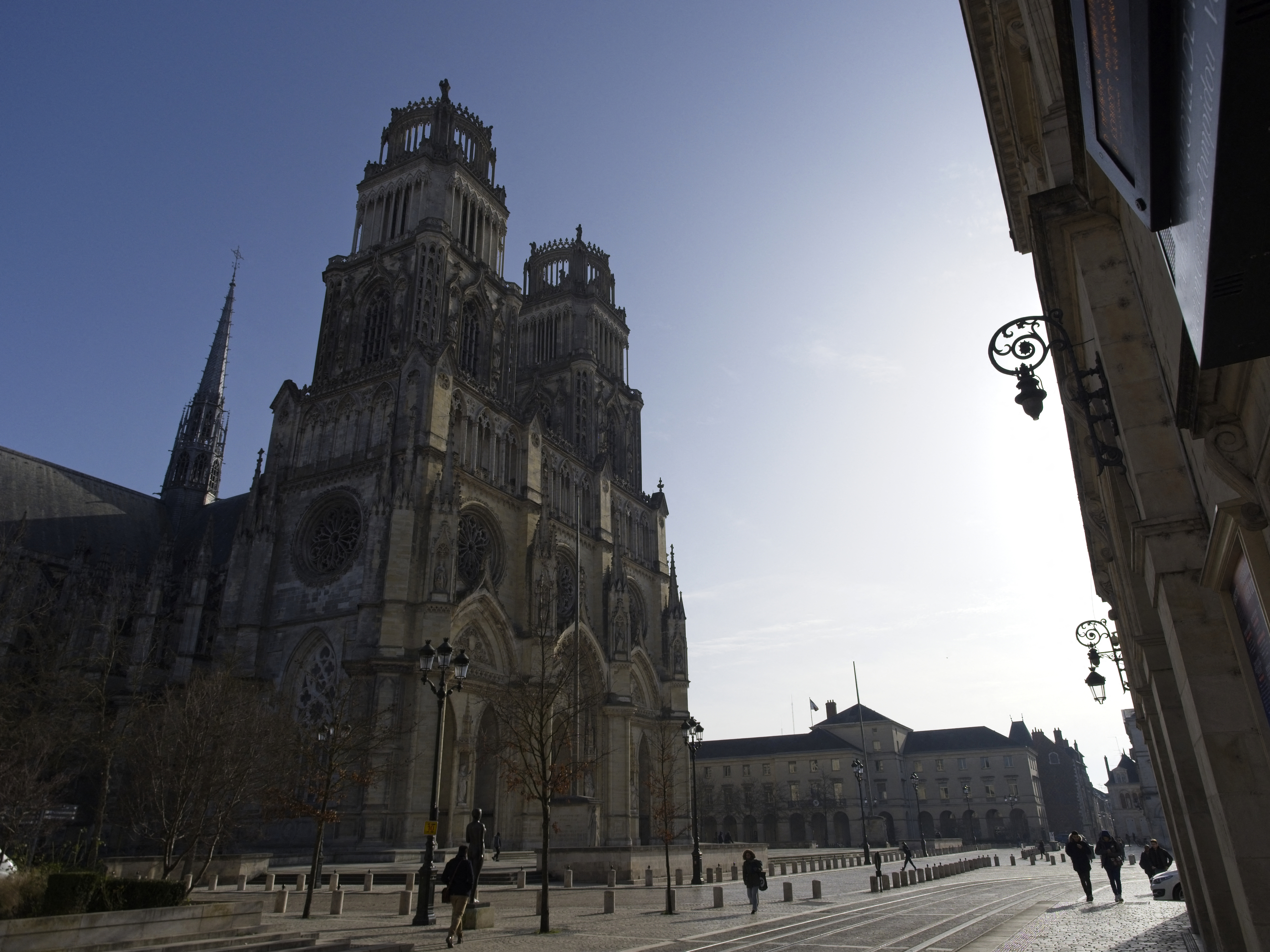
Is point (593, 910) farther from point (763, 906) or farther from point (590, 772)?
point (590, 772)

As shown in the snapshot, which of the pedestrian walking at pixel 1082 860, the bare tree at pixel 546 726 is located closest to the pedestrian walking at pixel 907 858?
the bare tree at pixel 546 726

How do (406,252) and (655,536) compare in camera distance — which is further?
(655,536)

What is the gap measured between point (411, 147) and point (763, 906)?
1824 inches

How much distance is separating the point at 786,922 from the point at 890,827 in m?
75.9

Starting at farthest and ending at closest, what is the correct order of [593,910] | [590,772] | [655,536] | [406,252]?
[655,536]
[406,252]
[590,772]
[593,910]

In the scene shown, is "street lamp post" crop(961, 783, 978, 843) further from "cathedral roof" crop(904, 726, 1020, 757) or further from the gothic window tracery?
the gothic window tracery

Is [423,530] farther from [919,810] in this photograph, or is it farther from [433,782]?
[919,810]

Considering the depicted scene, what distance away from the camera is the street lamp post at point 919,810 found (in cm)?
5678

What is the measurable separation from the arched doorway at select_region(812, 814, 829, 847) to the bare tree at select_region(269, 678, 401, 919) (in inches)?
2414

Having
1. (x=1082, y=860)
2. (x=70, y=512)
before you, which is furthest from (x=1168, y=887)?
(x=70, y=512)

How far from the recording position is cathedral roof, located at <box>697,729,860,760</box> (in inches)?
3356

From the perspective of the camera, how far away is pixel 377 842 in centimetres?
3038

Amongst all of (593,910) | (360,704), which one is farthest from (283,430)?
(593,910)

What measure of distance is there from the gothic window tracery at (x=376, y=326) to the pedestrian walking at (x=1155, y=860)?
38.6 metres
